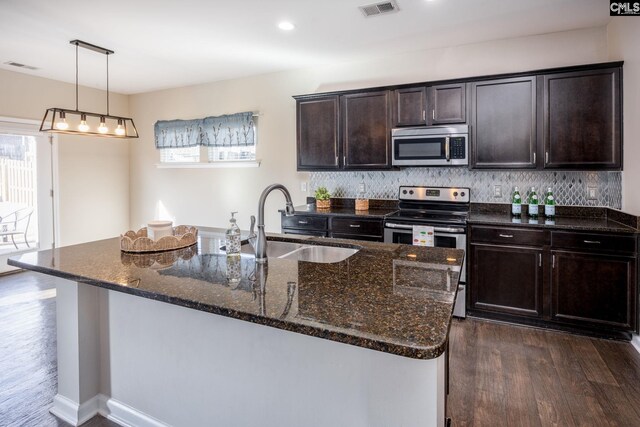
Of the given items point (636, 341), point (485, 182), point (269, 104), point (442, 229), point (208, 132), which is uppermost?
point (269, 104)

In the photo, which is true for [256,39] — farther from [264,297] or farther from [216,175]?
[264,297]

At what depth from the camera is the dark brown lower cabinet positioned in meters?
2.94

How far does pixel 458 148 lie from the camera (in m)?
3.69

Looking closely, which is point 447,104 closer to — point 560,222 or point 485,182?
point 485,182

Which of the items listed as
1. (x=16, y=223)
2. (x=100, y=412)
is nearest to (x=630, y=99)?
(x=100, y=412)

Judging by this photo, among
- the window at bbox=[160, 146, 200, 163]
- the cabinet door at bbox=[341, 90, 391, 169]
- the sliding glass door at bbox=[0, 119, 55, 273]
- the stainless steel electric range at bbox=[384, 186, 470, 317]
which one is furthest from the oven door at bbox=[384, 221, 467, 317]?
the sliding glass door at bbox=[0, 119, 55, 273]

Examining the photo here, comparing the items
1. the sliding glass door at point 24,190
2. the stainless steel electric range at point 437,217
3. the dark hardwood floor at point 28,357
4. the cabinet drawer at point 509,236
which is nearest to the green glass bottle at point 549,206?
the cabinet drawer at point 509,236

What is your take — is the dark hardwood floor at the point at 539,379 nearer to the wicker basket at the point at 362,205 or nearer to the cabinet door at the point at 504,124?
the cabinet door at the point at 504,124

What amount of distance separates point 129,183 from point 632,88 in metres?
6.61

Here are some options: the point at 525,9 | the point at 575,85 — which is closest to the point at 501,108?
the point at 575,85

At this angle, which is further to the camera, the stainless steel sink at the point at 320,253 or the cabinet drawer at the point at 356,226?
the cabinet drawer at the point at 356,226

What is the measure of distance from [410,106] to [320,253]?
2.21 metres

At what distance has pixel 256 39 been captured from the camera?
12.5 feet

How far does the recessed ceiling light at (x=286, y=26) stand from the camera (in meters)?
3.41
